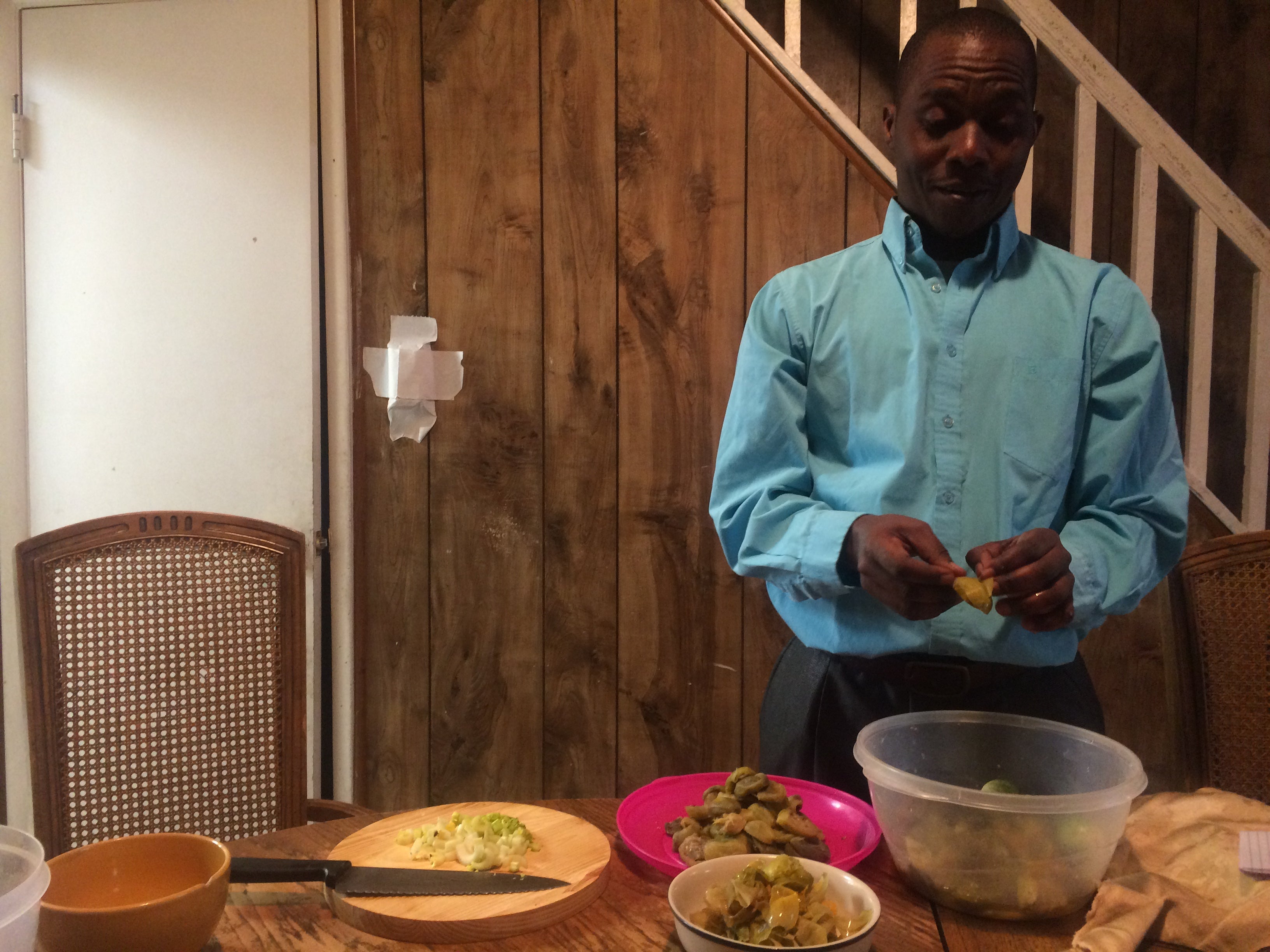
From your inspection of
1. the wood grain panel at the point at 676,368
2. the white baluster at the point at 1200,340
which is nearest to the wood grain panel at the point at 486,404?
the wood grain panel at the point at 676,368

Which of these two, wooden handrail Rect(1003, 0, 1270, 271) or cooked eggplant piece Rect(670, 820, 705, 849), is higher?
wooden handrail Rect(1003, 0, 1270, 271)

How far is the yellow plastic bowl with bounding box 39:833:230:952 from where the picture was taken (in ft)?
2.43

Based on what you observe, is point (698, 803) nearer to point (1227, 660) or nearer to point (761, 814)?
point (761, 814)

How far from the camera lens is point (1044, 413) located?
1292 millimetres

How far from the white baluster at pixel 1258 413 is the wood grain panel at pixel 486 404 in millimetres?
1428

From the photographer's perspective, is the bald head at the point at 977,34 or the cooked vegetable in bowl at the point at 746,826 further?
the bald head at the point at 977,34

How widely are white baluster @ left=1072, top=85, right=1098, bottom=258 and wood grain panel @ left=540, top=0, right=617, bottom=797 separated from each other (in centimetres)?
91

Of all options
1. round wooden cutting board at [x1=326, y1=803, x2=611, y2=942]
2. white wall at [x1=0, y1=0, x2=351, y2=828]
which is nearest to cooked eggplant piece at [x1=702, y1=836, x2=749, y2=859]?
round wooden cutting board at [x1=326, y1=803, x2=611, y2=942]

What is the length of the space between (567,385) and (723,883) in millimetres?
1330

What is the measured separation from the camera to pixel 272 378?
6.98 ft

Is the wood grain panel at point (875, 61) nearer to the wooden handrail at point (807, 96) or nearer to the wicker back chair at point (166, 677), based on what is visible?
the wooden handrail at point (807, 96)

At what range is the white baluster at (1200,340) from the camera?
75.0 inches

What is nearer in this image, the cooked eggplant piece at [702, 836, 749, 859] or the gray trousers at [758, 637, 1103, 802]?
Result: the cooked eggplant piece at [702, 836, 749, 859]

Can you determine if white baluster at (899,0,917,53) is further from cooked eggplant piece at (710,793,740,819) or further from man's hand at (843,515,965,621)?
cooked eggplant piece at (710,793,740,819)
